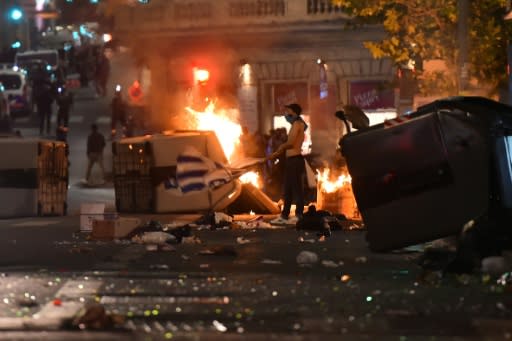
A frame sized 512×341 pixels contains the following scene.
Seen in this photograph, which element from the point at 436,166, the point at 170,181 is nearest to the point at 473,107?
the point at 436,166

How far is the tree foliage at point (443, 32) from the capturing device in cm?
2586

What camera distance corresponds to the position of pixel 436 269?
11.9m

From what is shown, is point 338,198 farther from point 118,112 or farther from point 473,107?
point 118,112

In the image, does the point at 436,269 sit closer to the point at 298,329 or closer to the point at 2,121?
the point at 298,329

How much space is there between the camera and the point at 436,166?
484 inches

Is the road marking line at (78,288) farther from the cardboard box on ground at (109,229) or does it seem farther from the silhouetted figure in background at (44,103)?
the silhouetted figure in background at (44,103)

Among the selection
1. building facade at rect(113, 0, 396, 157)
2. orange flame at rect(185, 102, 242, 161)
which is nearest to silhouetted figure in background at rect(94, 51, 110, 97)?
building facade at rect(113, 0, 396, 157)

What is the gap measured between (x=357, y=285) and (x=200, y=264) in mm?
2201

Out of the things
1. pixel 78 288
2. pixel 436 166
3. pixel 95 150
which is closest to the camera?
pixel 78 288

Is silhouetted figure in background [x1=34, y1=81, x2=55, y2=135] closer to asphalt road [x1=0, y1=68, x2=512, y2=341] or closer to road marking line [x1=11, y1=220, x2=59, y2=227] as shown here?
road marking line [x1=11, y1=220, x2=59, y2=227]

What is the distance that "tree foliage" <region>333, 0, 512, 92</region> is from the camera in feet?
84.8

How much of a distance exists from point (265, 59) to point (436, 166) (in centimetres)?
2761

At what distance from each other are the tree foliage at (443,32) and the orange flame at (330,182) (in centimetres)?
664

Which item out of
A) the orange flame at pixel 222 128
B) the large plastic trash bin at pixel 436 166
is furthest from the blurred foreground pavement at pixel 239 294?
the orange flame at pixel 222 128
